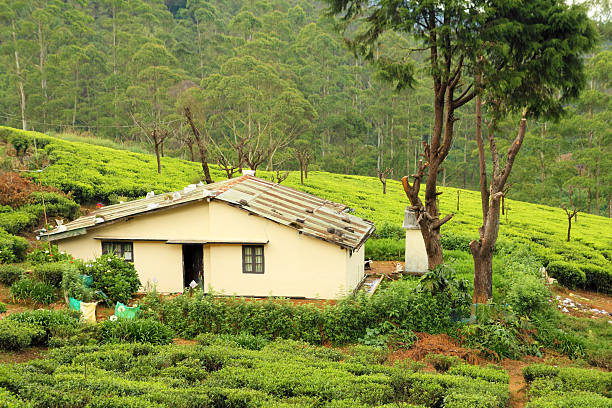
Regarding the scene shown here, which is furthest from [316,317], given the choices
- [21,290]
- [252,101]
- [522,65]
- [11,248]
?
[252,101]

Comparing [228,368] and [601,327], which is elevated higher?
[228,368]

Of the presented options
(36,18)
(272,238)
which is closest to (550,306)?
(272,238)

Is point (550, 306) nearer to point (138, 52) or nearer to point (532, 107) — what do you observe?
point (532, 107)

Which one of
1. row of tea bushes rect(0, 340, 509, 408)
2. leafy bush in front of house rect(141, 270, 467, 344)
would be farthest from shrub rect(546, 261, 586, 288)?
row of tea bushes rect(0, 340, 509, 408)

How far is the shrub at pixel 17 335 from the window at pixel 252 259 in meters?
6.61

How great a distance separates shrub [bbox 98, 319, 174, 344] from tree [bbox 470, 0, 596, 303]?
873cm

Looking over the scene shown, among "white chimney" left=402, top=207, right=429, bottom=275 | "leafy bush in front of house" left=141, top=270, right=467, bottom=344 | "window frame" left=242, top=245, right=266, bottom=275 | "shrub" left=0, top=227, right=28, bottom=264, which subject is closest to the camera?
"leafy bush in front of house" left=141, top=270, right=467, bottom=344

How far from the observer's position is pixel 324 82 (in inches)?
2665

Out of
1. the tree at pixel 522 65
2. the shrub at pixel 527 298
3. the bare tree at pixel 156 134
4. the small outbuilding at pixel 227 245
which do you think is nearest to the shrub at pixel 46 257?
the small outbuilding at pixel 227 245

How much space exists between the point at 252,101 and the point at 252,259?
41.7 m

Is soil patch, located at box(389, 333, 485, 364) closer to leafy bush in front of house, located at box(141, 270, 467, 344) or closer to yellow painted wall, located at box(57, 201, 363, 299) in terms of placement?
leafy bush in front of house, located at box(141, 270, 467, 344)

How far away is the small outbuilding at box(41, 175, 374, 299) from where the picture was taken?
15516mm

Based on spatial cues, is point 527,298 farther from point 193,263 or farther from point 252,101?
point 252,101

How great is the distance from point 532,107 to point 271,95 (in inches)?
1811
